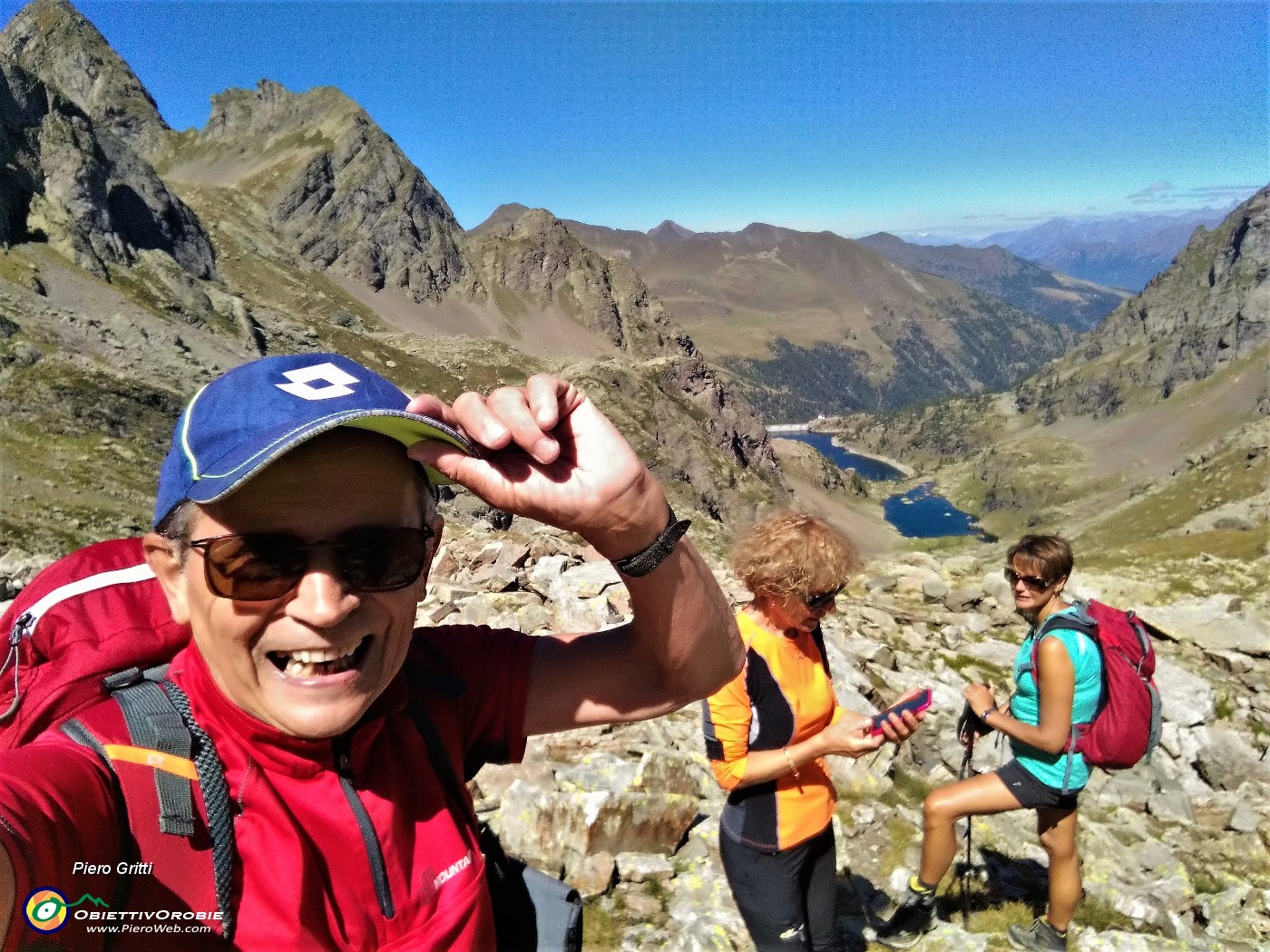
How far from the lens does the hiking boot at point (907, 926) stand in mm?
6891

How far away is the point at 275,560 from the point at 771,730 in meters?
3.89

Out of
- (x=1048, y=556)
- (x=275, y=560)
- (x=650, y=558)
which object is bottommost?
(x=1048, y=556)

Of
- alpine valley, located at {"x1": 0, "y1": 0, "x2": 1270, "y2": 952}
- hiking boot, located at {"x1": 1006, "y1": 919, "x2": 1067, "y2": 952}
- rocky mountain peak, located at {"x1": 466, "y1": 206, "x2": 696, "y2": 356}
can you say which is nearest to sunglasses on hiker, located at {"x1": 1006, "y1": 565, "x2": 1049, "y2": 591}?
alpine valley, located at {"x1": 0, "y1": 0, "x2": 1270, "y2": 952}

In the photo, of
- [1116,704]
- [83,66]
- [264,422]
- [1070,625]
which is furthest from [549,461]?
[83,66]

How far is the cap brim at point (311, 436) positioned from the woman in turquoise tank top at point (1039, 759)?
5.57 metres

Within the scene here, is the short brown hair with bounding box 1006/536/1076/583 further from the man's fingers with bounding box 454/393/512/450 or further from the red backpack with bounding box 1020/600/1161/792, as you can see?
the man's fingers with bounding box 454/393/512/450

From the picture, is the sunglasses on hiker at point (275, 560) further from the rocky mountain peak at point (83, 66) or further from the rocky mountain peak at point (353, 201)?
the rocky mountain peak at point (83, 66)

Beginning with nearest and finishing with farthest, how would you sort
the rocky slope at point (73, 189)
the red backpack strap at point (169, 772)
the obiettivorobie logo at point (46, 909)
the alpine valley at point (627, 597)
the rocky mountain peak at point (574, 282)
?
the obiettivorobie logo at point (46, 909) → the red backpack strap at point (169, 772) → the alpine valley at point (627, 597) → the rocky slope at point (73, 189) → the rocky mountain peak at point (574, 282)

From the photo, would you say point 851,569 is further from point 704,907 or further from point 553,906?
point 704,907

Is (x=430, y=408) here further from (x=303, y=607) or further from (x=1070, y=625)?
(x=1070, y=625)

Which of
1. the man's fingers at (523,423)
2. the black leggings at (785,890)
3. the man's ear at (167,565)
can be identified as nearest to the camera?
the man's fingers at (523,423)

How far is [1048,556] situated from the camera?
6.29 m

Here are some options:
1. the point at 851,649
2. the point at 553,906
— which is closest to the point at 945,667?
the point at 851,649

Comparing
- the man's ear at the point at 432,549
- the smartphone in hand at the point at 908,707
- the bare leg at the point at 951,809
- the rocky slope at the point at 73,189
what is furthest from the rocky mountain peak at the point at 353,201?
the man's ear at the point at 432,549
